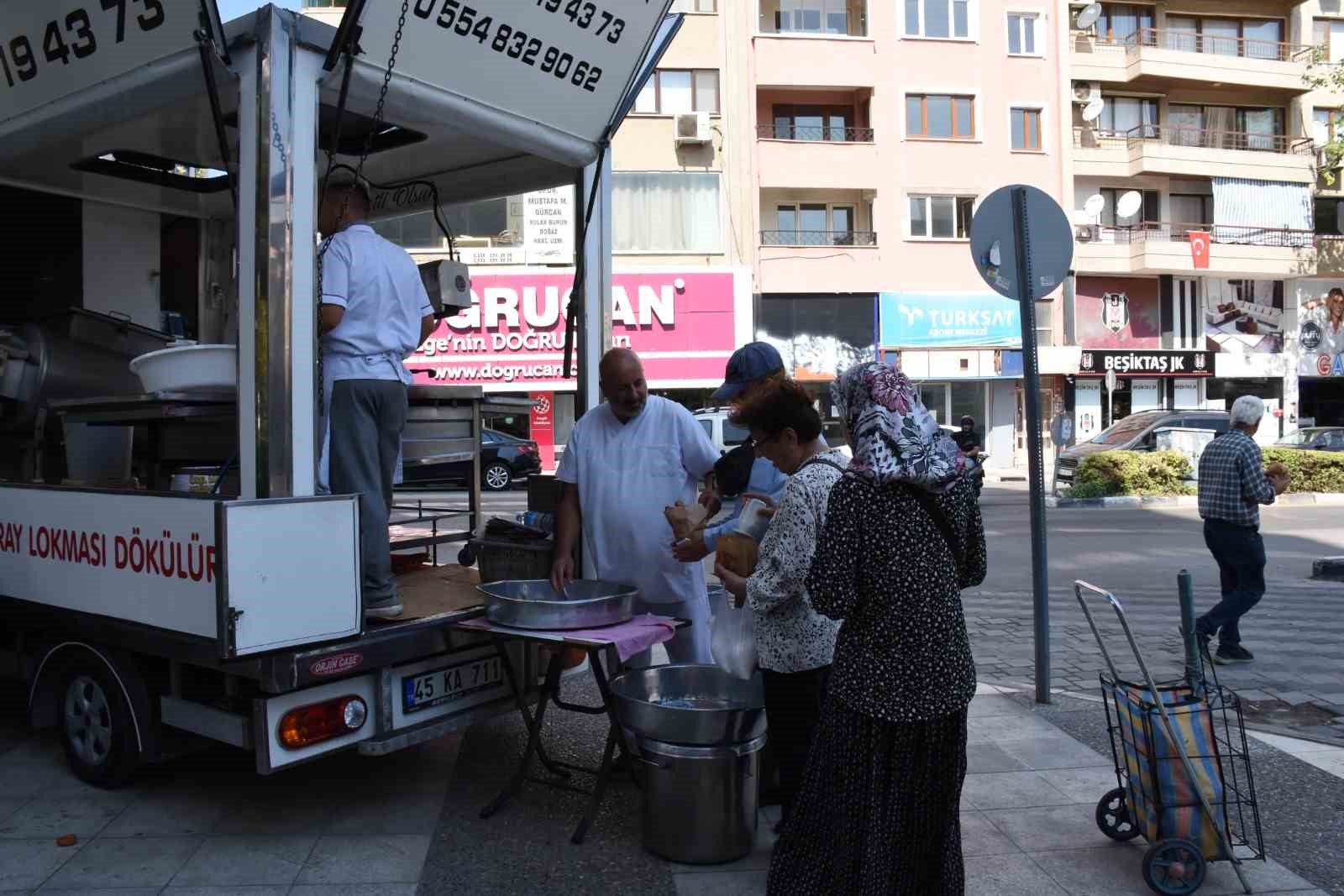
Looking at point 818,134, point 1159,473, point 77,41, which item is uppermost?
point 818,134

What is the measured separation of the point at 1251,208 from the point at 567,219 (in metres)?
22.3

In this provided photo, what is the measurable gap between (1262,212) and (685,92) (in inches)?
754

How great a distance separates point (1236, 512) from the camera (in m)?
7.03

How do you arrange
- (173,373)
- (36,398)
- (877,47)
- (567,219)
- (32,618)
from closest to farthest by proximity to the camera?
(173,373) → (32,618) → (36,398) → (567,219) → (877,47)

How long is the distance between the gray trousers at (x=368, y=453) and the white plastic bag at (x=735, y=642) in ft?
4.29

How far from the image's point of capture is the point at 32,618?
4594 mm

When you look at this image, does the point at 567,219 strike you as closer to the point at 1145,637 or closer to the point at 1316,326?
the point at 1145,637

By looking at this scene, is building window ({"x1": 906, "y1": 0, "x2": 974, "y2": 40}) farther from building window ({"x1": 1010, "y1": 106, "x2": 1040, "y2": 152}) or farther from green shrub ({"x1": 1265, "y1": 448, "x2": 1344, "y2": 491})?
green shrub ({"x1": 1265, "y1": 448, "x2": 1344, "y2": 491})

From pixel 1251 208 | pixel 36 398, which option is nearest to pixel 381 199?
pixel 36 398

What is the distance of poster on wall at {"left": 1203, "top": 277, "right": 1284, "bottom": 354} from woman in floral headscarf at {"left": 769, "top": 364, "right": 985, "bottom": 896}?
113 feet

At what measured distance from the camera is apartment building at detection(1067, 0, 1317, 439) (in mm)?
32250

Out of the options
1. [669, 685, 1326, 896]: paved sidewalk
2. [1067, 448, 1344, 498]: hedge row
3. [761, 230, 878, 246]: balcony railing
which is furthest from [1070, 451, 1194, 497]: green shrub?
[669, 685, 1326, 896]: paved sidewalk

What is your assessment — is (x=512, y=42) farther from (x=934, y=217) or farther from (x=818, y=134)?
(x=934, y=217)

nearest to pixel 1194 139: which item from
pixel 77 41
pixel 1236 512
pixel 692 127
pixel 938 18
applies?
pixel 938 18
